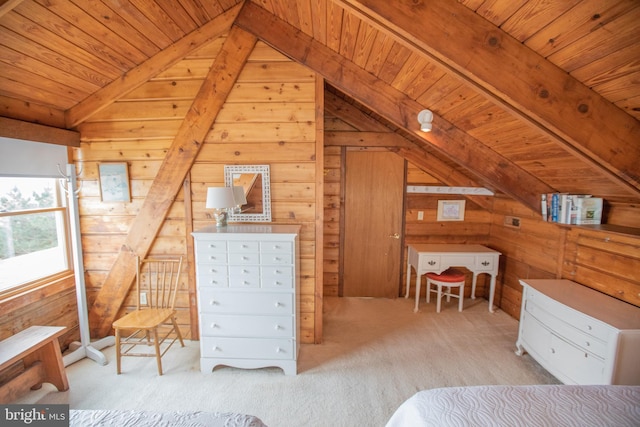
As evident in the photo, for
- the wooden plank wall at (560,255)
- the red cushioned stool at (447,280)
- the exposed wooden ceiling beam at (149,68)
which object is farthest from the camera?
the red cushioned stool at (447,280)

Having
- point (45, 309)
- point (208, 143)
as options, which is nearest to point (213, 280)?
point (208, 143)

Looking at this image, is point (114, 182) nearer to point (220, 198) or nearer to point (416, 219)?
point (220, 198)

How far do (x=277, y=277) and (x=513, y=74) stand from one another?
1.95 m

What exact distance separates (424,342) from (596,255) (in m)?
1.63

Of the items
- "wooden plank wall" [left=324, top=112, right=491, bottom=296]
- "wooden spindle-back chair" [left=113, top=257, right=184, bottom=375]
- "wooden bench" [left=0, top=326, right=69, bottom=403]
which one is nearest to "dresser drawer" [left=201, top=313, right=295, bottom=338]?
"wooden spindle-back chair" [left=113, top=257, right=184, bottom=375]

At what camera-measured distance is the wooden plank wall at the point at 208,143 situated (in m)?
2.39

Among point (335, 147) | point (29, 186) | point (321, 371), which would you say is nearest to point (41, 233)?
point (29, 186)

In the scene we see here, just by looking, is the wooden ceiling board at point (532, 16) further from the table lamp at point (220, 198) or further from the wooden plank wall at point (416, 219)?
the wooden plank wall at point (416, 219)

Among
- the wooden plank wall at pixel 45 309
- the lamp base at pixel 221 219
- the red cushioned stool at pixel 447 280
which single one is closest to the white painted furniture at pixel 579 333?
the red cushioned stool at pixel 447 280

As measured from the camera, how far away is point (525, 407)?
3.72 ft

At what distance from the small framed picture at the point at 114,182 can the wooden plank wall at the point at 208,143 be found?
0.17 feet

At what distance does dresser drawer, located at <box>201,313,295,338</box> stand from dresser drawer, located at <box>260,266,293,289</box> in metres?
0.26

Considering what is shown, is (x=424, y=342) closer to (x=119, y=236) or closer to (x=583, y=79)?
(x=583, y=79)

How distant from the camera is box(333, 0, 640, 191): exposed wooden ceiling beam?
1345 millimetres
